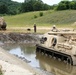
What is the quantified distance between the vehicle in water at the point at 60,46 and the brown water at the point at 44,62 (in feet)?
1.68

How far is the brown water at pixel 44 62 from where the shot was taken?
1025 inches

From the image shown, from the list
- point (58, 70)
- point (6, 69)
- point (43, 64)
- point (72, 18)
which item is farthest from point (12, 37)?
point (72, 18)

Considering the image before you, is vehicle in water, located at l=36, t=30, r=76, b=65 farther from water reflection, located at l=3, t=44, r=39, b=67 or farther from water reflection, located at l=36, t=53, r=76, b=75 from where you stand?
water reflection, located at l=3, t=44, r=39, b=67

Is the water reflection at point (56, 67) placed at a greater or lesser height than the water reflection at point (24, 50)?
greater

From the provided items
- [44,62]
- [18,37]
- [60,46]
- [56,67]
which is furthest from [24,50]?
[56,67]

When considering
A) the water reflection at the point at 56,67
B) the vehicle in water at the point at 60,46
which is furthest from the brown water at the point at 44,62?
the vehicle in water at the point at 60,46

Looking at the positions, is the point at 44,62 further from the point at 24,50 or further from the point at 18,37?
the point at 18,37

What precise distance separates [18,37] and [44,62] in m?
17.2

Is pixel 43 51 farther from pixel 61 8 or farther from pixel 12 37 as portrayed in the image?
pixel 61 8

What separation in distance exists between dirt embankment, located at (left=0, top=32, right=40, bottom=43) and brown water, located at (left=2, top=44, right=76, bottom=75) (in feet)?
16.3

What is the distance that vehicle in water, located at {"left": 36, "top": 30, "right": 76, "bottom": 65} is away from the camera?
28053mm

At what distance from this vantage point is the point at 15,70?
66.4ft

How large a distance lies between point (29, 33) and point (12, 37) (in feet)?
10.3

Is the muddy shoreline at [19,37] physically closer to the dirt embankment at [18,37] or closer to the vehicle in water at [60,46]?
the dirt embankment at [18,37]
